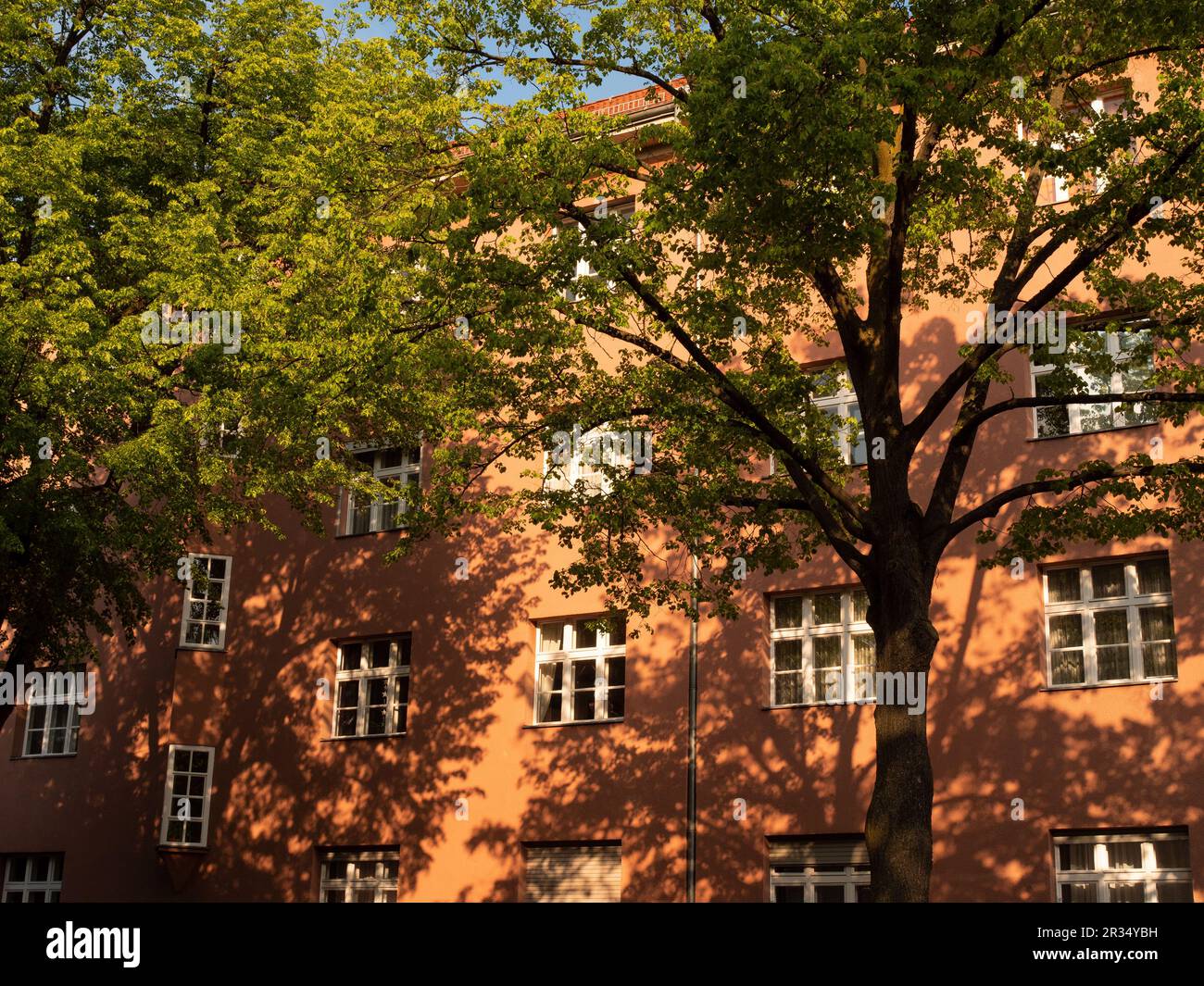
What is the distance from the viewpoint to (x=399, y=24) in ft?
52.0

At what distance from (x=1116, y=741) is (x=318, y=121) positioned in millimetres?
12628

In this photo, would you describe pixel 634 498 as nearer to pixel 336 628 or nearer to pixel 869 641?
pixel 869 641

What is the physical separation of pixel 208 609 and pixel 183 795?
3.28 m

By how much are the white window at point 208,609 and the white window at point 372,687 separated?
240 cm

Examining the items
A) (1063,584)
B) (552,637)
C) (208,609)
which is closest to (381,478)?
(208,609)

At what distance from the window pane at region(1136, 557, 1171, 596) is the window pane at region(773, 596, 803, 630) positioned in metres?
4.61

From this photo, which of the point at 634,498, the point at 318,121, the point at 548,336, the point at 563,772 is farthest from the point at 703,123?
the point at 563,772

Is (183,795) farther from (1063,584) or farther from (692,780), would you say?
(1063,584)

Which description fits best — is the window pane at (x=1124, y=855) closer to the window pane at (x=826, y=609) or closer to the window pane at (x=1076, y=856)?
the window pane at (x=1076, y=856)

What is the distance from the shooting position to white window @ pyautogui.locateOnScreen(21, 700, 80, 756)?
87.3 feet

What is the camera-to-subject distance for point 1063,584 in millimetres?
18438

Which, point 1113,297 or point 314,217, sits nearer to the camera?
point 1113,297

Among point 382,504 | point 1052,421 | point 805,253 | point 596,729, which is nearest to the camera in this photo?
point 805,253
